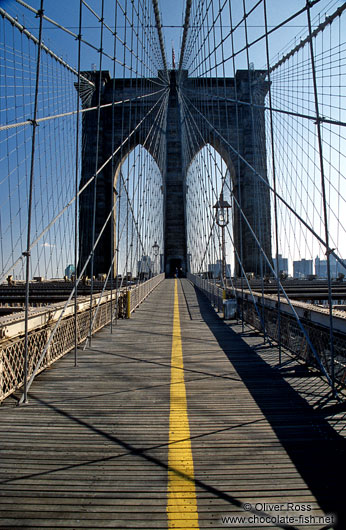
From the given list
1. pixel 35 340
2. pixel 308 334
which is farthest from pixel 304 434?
pixel 35 340

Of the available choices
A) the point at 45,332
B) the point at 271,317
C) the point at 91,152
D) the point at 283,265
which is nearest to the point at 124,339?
the point at 45,332

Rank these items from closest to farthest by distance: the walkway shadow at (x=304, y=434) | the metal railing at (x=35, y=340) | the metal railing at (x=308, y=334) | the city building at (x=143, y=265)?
the walkway shadow at (x=304, y=434) < the metal railing at (x=35, y=340) < the metal railing at (x=308, y=334) < the city building at (x=143, y=265)

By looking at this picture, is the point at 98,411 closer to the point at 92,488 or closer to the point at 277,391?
the point at 92,488

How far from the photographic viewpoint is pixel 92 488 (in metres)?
1.73

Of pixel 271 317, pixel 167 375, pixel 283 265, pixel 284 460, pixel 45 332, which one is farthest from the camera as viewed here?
pixel 283 265

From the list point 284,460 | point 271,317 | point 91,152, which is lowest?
point 284,460

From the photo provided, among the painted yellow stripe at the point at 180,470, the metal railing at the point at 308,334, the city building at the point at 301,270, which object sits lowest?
the painted yellow stripe at the point at 180,470

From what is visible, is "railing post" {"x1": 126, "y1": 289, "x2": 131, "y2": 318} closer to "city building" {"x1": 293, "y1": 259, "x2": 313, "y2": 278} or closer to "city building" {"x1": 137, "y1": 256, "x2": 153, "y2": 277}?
"city building" {"x1": 137, "y1": 256, "x2": 153, "y2": 277}

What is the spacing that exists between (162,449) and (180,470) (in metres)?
0.25

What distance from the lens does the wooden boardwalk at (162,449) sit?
1580 mm

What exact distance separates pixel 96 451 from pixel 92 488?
1.20 ft

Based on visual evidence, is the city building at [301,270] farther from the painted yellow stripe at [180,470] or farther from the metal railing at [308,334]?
the painted yellow stripe at [180,470]

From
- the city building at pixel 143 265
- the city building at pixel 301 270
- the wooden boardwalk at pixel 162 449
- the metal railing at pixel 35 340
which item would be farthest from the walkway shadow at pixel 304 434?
the city building at pixel 301 270

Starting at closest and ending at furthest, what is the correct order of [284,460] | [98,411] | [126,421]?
[284,460] < [126,421] < [98,411]
